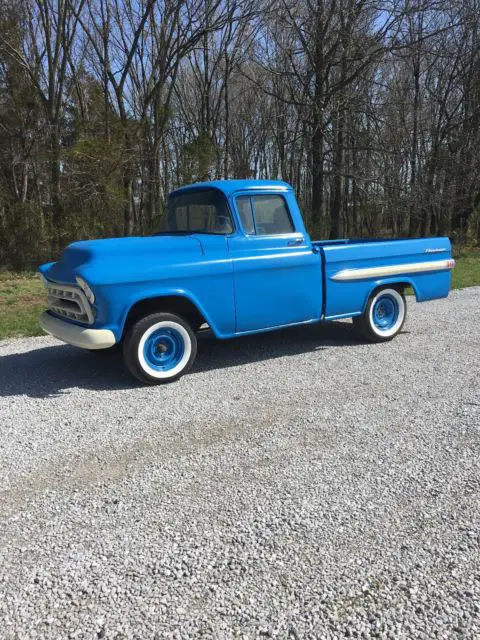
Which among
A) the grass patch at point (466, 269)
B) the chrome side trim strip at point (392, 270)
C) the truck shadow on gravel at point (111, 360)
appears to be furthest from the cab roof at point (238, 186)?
the grass patch at point (466, 269)

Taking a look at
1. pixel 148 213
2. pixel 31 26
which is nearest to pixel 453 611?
pixel 148 213

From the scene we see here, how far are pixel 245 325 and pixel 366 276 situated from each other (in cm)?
175

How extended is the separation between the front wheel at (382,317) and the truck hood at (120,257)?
8.07 ft

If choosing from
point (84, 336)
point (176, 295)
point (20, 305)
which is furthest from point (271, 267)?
point (20, 305)

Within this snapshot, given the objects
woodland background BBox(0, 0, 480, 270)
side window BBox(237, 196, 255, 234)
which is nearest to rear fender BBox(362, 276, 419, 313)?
side window BBox(237, 196, 255, 234)

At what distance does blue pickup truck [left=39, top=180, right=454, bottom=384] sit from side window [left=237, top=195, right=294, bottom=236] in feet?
0.04

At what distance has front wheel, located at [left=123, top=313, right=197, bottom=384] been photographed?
4930 mm

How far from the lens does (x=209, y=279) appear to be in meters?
5.20

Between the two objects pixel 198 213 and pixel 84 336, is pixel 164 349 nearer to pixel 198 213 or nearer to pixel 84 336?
pixel 84 336

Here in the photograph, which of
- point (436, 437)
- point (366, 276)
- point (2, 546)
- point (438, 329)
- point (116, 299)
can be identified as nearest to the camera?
point (2, 546)

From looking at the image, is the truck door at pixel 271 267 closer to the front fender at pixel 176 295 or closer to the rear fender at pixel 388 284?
the front fender at pixel 176 295

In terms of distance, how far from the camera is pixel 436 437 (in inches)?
150

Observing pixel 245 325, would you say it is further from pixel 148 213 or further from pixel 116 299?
pixel 148 213

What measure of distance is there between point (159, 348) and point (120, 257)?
98 centimetres
